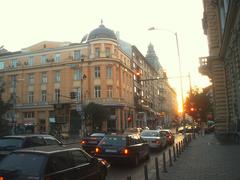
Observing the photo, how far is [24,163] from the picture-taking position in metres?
7.54

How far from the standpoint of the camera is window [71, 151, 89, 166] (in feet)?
28.1

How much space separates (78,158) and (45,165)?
1.57 metres

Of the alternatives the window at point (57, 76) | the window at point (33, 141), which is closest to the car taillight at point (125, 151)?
the window at point (33, 141)

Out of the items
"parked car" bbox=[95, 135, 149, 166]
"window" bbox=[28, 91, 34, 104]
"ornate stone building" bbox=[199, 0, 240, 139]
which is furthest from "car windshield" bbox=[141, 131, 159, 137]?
"window" bbox=[28, 91, 34, 104]

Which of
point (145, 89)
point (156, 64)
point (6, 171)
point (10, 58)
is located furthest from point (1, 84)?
Result: point (156, 64)

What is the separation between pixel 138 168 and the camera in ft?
49.5

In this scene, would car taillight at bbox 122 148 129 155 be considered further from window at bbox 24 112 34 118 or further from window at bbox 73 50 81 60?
window at bbox 24 112 34 118

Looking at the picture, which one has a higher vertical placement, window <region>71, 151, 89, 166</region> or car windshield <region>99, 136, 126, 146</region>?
car windshield <region>99, 136, 126, 146</region>

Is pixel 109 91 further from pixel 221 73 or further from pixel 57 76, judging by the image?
pixel 221 73

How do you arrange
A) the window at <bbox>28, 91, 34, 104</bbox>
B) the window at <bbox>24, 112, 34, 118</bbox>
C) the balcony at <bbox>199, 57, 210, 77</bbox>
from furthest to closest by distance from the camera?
the window at <bbox>28, 91, 34, 104</bbox>, the window at <bbox>24, 112, 34, 118</bbox>, the balcony at <bbox>199, 57, 210, 77</bbox>

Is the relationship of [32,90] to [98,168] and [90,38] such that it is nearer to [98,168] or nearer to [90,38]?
[90,38]

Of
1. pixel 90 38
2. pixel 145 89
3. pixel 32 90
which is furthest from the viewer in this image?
pixel 145 89

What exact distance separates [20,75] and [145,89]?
105 ft

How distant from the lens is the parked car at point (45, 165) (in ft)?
23.7
